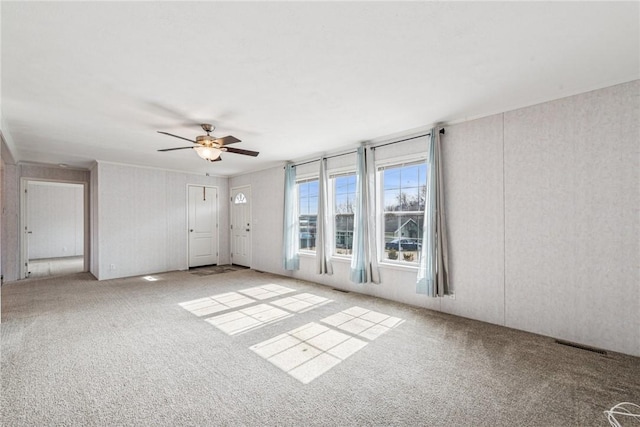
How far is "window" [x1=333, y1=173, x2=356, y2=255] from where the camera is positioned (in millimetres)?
5277

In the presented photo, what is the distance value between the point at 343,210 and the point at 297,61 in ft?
10.9

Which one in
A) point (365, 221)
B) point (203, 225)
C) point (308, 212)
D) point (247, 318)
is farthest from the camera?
point (203, 225)

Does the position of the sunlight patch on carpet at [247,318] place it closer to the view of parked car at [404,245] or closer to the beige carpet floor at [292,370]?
the beige carpet floor at [292,370]

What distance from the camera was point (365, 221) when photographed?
4723 millimetres

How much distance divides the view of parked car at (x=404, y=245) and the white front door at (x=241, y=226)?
4243mm

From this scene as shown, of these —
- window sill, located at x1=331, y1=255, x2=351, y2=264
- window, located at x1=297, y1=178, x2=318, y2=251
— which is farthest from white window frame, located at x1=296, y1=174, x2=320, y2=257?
window sill, located at x1=331, y1=255, x2=351, y2=264

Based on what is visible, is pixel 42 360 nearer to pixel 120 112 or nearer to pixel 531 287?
pixel 120 112

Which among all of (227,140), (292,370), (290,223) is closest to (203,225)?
(290,223)

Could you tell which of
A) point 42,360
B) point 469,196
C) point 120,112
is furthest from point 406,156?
point 42,360

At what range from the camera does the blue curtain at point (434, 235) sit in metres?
3.82

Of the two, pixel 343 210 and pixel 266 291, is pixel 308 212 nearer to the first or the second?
pixel 343 210

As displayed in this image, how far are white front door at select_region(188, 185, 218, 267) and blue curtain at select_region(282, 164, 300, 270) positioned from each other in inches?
115

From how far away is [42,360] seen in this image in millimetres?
2656

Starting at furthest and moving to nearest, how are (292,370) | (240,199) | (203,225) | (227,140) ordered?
(240,199), (203,225), (227,140), (292,370)
